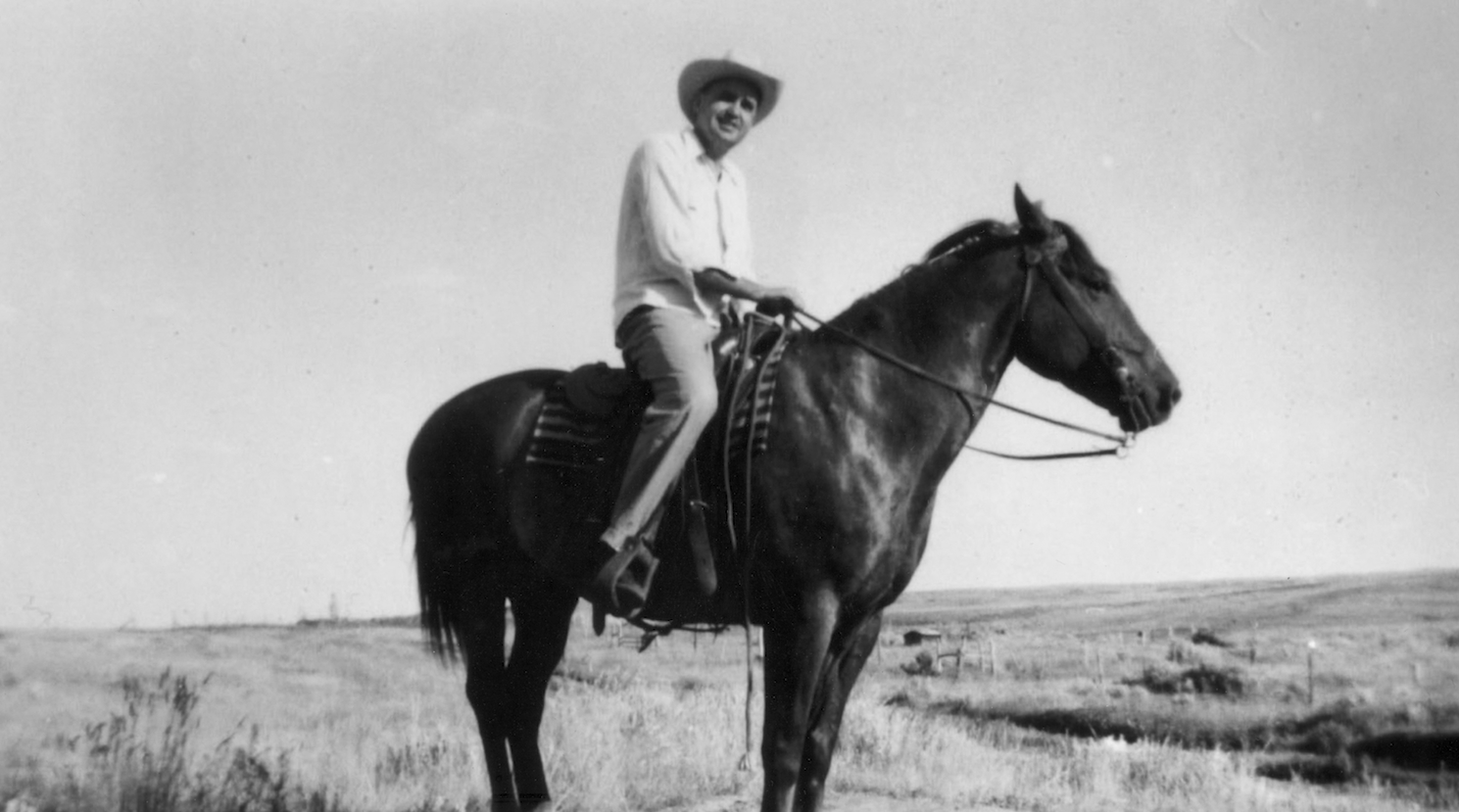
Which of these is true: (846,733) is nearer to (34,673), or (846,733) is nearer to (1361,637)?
(34,673)

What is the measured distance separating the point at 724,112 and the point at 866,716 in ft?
22.7

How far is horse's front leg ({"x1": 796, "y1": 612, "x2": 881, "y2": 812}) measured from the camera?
506 cm

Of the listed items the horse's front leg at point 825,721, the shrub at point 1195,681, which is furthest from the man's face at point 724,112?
the shrub at point 1195,681

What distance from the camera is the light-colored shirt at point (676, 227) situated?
208 inches

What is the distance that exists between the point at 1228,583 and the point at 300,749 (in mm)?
25035

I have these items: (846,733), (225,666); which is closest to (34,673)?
(225,666)

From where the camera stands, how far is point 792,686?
15.5 ft

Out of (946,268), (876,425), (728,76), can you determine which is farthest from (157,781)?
(946,268)

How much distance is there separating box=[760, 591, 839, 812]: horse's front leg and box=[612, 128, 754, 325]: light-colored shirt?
148cm

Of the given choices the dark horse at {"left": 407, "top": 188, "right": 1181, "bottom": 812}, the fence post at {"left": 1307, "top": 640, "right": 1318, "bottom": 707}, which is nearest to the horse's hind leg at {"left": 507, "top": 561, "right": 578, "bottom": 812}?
the dark horse at {"left": 407, "top": 188, "right": 1181, "bottom": 812}

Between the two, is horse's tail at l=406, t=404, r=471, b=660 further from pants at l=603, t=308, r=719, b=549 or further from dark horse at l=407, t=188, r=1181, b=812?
pants at l=603, t=308, r=719, b=549

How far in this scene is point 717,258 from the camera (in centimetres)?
543

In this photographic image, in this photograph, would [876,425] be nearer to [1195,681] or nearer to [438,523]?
[438,523]

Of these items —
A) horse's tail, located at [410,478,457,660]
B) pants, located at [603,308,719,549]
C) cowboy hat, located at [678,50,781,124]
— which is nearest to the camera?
pants, located at [603,308,719,549]
